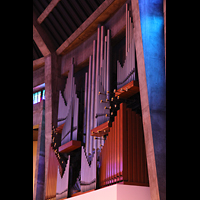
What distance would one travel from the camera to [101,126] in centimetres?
833

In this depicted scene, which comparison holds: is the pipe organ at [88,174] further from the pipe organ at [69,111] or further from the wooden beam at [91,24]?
the wooden beam at [91,24]

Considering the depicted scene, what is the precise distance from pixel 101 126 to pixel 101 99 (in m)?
0.85

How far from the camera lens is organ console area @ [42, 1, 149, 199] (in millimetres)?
7090

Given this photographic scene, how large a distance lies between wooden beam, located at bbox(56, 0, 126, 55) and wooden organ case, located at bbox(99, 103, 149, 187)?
11.8 ft

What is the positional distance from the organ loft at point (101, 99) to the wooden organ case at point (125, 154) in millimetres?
20

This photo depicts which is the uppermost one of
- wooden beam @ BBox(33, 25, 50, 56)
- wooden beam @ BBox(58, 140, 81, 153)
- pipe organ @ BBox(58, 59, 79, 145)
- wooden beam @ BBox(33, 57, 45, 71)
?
wooden beam @ BBox(33, 25, 50, 56)

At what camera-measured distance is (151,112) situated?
6.42m

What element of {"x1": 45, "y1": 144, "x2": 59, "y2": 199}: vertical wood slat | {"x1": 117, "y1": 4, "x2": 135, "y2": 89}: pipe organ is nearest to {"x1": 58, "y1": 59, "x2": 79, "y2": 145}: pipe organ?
{"x1": 45, "y1": 144, "x2": 59, "y2": 199}: vertical wood slat

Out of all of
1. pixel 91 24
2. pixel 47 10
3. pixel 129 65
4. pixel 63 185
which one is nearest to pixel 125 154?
pixel 129 65

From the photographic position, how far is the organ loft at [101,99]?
6.66m

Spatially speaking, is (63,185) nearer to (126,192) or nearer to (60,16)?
(126,192)

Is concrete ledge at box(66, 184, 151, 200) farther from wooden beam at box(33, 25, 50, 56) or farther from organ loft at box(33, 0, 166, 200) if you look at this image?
wooden beam at box(33, 25, 50, 56)

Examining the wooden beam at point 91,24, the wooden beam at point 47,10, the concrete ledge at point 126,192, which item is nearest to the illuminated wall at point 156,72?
the concrete ledge at point 126,192
